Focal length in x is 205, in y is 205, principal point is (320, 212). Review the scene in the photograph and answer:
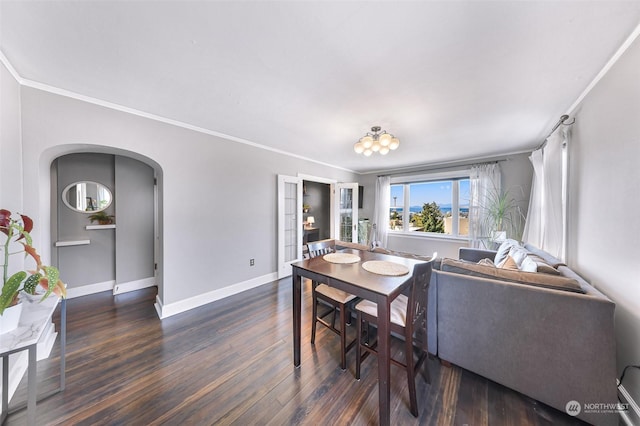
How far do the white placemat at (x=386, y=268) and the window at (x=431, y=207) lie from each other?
3683 mm

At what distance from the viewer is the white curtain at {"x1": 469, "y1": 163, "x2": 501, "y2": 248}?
157 inches

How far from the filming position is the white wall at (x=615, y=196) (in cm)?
130

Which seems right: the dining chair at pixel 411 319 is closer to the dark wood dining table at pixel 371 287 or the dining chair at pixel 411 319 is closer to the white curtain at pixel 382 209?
the dark wood dining table at pixel 371 287

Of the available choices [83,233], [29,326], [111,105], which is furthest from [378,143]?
[83,233]

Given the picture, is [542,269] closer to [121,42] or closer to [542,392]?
[542,392]

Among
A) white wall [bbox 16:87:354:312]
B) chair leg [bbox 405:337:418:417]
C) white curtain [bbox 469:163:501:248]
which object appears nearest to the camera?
chair leg [bbox 405:337:418:417]

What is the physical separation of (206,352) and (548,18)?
3.44 m

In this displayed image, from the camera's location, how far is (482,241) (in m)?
3.97

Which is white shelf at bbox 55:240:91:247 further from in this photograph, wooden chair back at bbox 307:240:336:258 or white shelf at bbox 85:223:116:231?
wooden chair back at bbox 307:240:336:258

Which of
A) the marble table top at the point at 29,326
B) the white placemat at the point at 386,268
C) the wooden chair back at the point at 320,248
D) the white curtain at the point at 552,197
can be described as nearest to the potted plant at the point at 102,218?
the marble table top at the point at 29,326

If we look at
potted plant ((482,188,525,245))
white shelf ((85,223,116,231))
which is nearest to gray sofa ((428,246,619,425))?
potted plant ((482,188,525,245))

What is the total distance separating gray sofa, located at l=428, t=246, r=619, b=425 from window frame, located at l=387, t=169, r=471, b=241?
9.90 feet

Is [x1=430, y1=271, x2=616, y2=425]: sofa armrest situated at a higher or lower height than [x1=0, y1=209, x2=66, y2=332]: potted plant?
lower

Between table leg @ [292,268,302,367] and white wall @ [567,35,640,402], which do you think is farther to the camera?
table leg @ [292,268,302,367]
